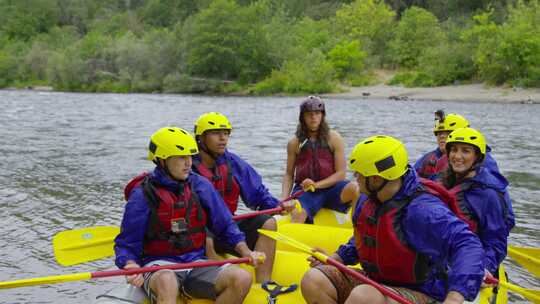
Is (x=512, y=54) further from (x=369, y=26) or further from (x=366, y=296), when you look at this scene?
(x=366, y=296)

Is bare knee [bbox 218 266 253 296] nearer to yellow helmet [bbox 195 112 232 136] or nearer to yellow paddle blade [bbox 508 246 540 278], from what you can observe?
yellow helmet [bbox 195 112 232 136]

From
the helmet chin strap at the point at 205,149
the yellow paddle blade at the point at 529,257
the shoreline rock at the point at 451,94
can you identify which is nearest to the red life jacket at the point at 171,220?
the helmet chin strap at the point at 205,149

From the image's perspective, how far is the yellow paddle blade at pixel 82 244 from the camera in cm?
383

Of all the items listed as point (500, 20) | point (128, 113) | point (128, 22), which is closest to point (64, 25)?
point (128, 22)

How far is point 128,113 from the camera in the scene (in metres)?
21.6

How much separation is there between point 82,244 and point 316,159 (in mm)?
1949

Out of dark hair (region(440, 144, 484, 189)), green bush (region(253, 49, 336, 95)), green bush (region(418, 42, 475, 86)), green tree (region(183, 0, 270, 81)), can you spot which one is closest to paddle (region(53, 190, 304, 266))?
dark hair (region(440, 144, 484, 189))

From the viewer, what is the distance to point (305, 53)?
118 feet

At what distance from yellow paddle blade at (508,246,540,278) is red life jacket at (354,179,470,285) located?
1.61 m

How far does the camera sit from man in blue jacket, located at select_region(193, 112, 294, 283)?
12.9ft

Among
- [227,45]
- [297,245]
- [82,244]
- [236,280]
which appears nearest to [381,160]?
[297,245]

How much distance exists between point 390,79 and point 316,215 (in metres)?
27.1

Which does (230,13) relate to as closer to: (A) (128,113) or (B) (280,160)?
(A) (128,113)

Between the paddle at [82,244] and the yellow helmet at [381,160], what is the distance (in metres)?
1.44
